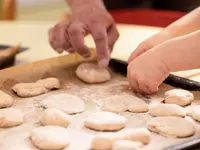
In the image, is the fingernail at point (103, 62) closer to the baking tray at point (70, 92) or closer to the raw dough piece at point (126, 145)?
the baking tray at point (70, 92)

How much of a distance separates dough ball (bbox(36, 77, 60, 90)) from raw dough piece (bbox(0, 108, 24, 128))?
0.17 meters

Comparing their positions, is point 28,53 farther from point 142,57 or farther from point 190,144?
point 190,144

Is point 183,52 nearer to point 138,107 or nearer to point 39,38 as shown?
point 138,107

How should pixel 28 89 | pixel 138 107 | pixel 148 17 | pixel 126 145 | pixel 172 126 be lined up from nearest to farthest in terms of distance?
pixel 126 145 < pixel 172 126 < pixel 138 107 < pixel 28 89 < pixel 148 17

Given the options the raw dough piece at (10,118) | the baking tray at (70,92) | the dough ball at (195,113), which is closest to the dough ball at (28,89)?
the baking tray at (70,92)

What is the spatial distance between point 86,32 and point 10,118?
0.43m

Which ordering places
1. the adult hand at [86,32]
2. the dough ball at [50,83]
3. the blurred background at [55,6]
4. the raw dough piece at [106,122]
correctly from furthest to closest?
1. the blurred background at [55,6]
2. the adult hand at [86,32]
3. the dough ball at [50,83]
4. the raw dough piece at [106,122]

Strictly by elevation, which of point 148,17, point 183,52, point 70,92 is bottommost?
point 148,17

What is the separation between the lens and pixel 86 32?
48.4 inches

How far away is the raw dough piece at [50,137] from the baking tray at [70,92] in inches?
0.5

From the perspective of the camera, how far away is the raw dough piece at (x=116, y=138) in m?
0.76

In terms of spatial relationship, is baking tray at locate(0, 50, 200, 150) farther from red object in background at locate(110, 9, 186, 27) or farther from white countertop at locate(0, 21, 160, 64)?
red object in background at locate(110, 9, 186, 27)

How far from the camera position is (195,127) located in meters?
0.86

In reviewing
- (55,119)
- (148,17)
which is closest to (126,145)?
(55,119)
